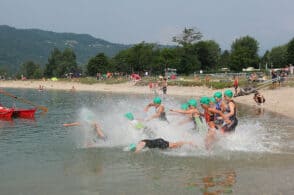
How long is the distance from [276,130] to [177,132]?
6.08 metres

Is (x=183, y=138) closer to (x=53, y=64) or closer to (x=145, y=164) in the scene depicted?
(x=145, y=164)

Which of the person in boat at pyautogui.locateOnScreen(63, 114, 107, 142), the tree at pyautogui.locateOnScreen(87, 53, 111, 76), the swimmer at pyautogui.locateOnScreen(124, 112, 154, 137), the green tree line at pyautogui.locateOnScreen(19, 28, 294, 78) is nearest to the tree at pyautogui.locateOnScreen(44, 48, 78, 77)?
the green tree line at pyautogui.locateOnScreen(19, 28, 294, 78)

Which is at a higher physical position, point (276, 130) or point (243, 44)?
point (243, 44)

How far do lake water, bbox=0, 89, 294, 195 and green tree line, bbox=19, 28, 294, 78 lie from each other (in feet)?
247

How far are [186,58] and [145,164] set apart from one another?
82133 millimetres

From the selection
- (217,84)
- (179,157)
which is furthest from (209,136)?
(217,84)

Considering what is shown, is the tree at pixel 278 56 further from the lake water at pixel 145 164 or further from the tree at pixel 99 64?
the lake water at pixel 145 164

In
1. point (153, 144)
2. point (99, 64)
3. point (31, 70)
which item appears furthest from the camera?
point (31, 70)

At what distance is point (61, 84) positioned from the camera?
89.5 m

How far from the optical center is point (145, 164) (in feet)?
42.2

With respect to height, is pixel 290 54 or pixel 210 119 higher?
pixel 290 54

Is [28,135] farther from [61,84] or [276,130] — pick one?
[61,84]

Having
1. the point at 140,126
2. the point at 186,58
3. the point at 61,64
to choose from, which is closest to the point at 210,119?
the point at 140,126

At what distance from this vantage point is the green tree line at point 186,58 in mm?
94188
